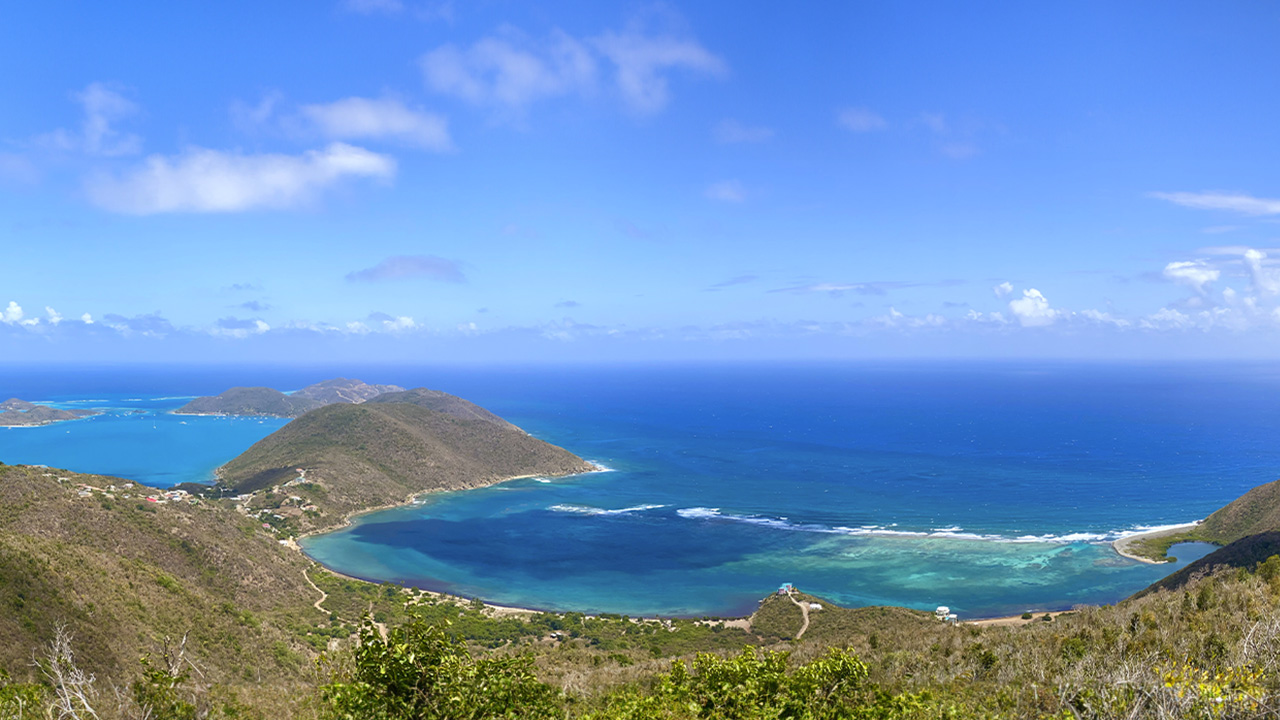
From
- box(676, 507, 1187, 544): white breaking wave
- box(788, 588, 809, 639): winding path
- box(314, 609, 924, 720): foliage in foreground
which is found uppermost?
box(314, 609, 924, 720): foliage in foreground

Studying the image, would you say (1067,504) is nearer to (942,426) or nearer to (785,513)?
(785,513)

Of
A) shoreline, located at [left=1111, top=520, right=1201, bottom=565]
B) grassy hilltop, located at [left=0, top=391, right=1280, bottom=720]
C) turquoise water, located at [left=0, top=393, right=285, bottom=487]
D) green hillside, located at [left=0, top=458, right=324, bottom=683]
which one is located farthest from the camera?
turquoise water, located at [left=0, top=393, right=285, bottom=487]

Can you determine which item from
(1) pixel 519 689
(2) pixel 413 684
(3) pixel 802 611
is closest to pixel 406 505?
(3) pixel 802 611

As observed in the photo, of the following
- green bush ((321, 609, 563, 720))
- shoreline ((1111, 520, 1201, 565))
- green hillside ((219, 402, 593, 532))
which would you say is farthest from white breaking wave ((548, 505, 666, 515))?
green bush ((321, 609, 563, 720))

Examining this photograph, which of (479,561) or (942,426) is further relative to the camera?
(942,426)

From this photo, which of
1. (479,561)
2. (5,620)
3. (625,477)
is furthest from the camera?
(625,477)

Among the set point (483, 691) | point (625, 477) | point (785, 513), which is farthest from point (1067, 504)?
point (483, 691)

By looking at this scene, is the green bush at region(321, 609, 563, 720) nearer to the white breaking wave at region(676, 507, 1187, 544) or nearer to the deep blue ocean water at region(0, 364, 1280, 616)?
the deep blue ocean water at region(0, 364, 1280, 616)
